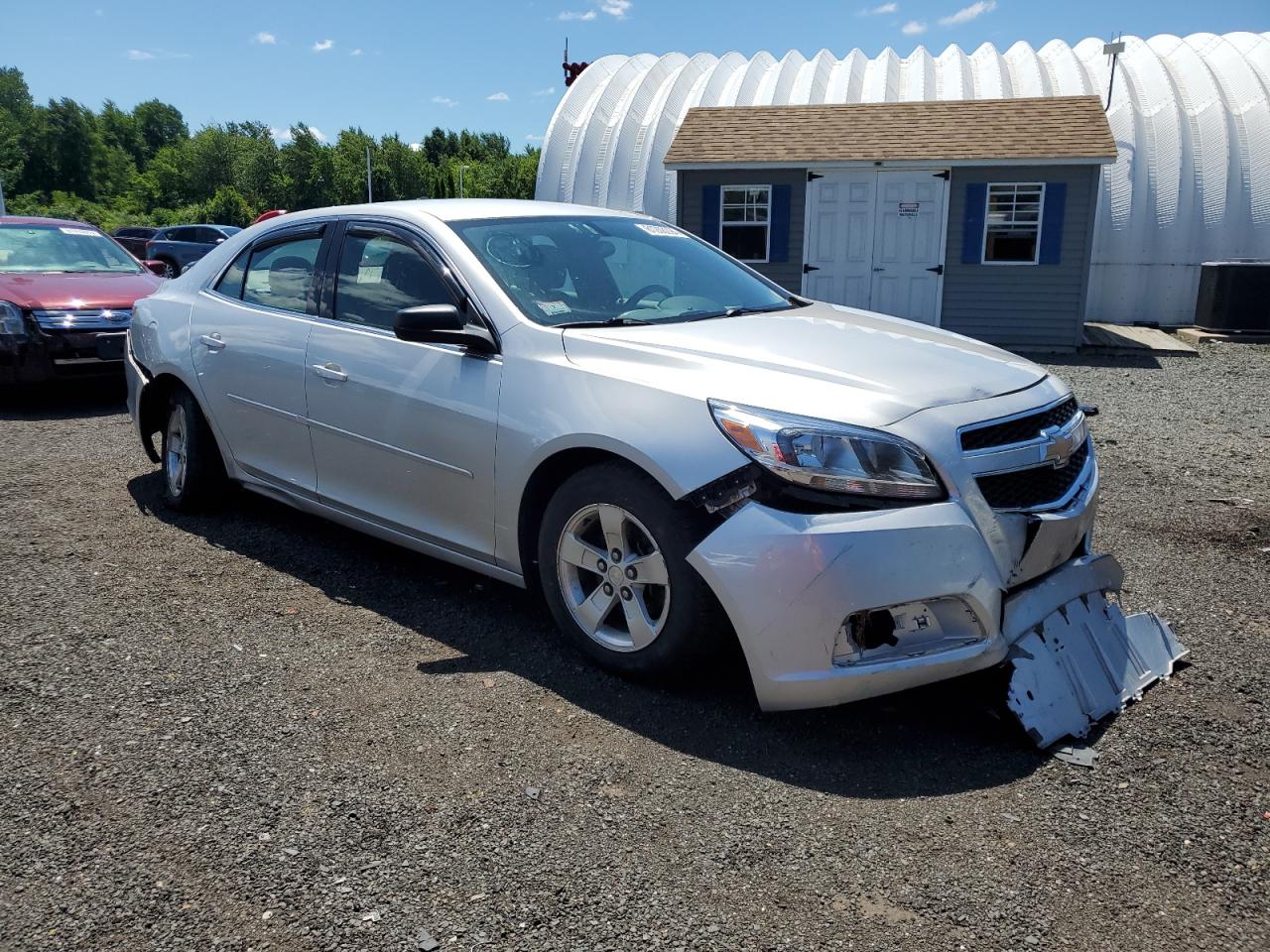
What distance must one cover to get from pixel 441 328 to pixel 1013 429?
213 cm

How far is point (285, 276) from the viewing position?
5102mm

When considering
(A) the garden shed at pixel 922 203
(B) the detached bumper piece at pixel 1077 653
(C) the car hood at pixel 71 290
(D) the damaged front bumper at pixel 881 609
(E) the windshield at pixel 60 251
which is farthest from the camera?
(A) the garden shed at pixel 922 203

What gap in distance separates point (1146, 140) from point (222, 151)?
8785 centimetres

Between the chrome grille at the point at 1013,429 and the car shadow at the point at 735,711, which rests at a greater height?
the chrome grille at the point at 1013,429

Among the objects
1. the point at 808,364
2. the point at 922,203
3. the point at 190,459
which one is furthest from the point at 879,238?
the point at 808,364

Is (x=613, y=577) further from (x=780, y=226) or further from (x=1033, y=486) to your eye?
(x=780, y=226)

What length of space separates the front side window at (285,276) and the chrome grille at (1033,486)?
315 centimetres

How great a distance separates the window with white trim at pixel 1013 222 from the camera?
51.2ft

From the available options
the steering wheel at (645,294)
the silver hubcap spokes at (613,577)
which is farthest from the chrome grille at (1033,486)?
the steering wheel at (645,294)

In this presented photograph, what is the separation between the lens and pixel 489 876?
2650 millimetres

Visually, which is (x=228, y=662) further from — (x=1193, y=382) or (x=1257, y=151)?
(x=1257, y=151)

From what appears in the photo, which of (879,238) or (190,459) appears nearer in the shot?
(190,459)

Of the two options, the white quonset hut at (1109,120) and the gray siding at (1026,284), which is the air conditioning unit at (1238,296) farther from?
the white quonset hut at (1109,120)

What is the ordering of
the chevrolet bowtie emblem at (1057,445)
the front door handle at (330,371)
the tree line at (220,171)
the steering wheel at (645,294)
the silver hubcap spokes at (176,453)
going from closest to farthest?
the chevrolet bowtie emblem at (1057,445)
the steering wheel at (645,294)
the front door handle at (330,371)
the silver hubcap spokes at (176,453)
the tree line at (220,171)
